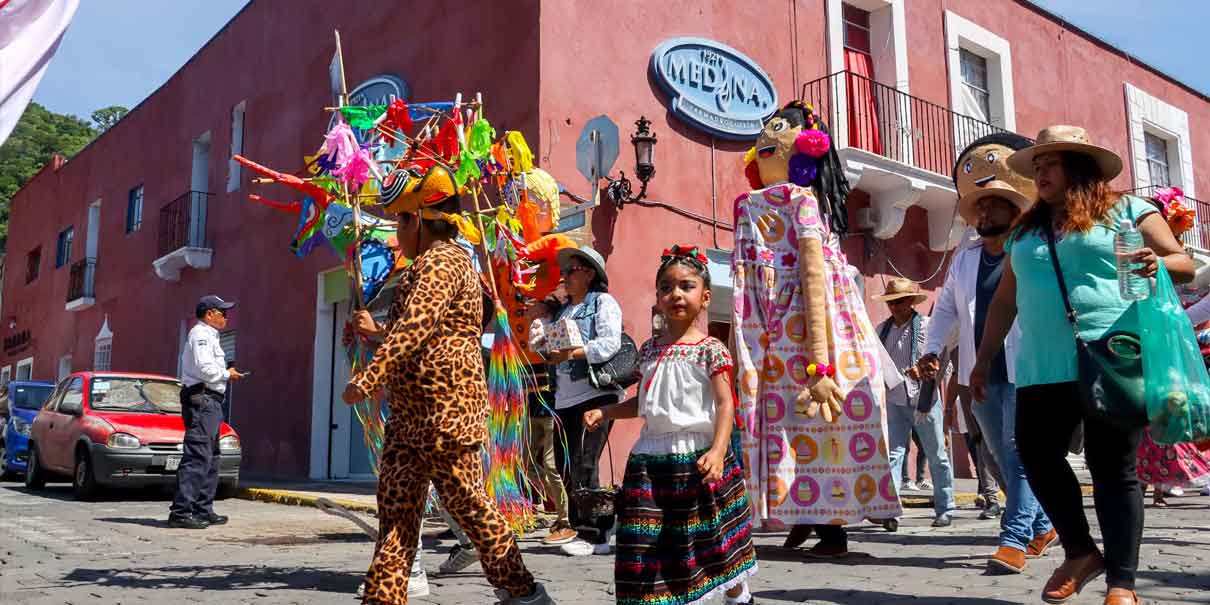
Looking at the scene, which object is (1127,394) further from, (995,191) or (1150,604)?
(995,191)

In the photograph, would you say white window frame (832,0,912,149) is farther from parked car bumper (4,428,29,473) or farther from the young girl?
parked car bumper (4,428,29,473)

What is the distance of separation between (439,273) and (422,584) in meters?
1.38

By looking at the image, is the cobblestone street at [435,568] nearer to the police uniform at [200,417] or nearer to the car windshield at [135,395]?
the police uniform at [200,417]

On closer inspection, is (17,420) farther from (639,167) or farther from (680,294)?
(680,294)

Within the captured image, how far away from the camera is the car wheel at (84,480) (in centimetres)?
1028

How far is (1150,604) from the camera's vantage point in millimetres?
3471

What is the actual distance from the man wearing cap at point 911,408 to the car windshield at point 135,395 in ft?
26.3

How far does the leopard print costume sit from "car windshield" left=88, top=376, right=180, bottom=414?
865 cm

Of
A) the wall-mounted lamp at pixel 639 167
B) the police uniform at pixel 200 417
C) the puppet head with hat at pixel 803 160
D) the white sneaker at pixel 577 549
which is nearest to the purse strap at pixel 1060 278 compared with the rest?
the puppet head with hat at pixel 803 160

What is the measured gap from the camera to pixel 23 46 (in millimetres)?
2529

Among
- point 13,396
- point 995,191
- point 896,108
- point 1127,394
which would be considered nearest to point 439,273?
point 1127,394

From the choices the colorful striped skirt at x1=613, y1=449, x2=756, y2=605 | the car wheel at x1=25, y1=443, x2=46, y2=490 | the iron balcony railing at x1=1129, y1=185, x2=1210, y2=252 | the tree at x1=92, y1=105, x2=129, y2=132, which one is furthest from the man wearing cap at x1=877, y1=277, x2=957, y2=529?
the tree at x1=92, y1=105, x2=129, y2=132

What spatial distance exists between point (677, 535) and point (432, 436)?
3.05ft

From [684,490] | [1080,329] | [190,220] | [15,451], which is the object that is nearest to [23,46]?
[684,490]
